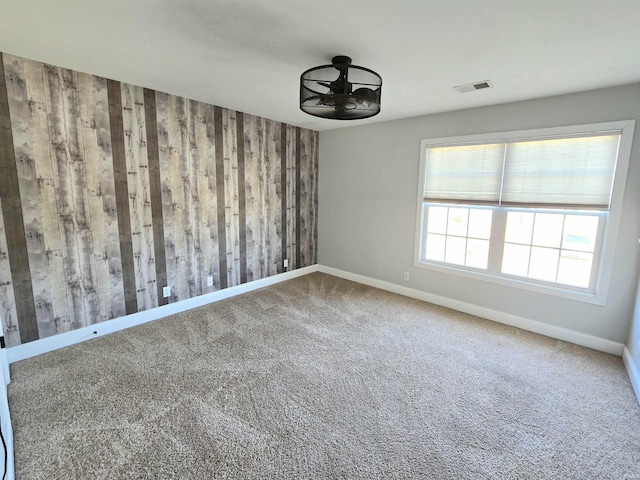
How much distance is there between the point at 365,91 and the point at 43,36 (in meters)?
2.23

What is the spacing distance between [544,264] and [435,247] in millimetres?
1180

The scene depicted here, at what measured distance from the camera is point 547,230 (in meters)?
3.17

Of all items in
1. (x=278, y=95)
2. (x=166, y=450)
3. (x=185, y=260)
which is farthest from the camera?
(x=185, y=260)

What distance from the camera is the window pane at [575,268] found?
2961mm

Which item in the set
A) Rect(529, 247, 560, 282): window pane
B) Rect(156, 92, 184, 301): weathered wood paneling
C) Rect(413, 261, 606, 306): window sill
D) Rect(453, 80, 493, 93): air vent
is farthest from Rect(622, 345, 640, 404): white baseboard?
Rect(156, 92, 184, 301): weathered wood paneling

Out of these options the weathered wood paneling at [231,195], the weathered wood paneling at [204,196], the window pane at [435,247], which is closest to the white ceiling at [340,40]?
the weathered wood paneling at [204,196]

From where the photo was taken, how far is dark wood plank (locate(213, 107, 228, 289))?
3736 mm

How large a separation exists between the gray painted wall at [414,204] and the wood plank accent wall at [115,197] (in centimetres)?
124

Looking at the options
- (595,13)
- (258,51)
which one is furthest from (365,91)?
(595,13)

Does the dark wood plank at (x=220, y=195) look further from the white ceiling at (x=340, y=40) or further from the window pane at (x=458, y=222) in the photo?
the window pane at (x=458, y=222)

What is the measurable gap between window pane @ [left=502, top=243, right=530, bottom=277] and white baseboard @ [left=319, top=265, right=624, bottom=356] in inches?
19.6

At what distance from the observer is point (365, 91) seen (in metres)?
2.00

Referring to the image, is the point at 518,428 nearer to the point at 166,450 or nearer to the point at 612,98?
the point at 166,450

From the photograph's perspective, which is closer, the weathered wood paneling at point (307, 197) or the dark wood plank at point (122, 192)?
the dark wood plank at point (122, 192)
